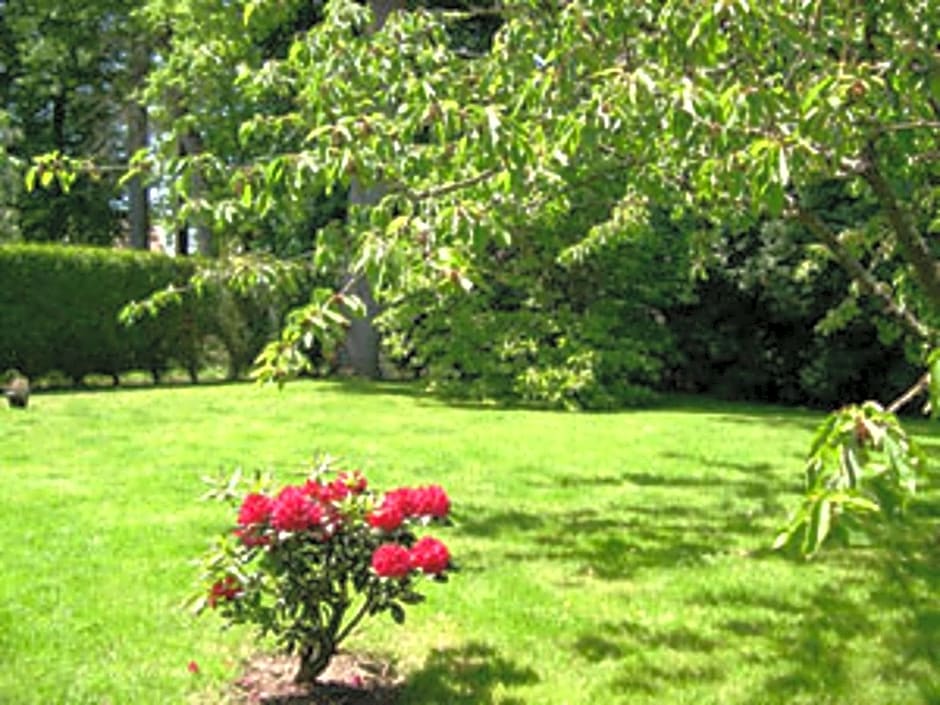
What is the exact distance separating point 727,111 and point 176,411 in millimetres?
10289

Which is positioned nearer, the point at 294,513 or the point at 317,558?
the point at 294,513

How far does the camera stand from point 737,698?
360 centimetres

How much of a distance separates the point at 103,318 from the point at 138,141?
10.6 meters

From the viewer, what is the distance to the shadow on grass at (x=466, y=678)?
3584 millimetres

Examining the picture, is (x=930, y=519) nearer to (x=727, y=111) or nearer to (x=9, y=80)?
(x=727, y=111)

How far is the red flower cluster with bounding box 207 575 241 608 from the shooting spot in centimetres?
337

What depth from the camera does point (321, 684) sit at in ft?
12.0

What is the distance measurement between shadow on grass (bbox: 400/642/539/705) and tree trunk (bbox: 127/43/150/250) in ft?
66.6

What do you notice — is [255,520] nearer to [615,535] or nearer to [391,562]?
[391,562]

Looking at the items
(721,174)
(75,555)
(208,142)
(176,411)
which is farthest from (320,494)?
(208,142)

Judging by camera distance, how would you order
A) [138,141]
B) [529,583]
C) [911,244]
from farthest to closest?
[138,141] → [529,583] → [911,244]

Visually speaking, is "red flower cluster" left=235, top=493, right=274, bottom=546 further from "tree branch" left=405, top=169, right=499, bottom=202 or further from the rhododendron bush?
"tree branch" left=405, top=169, right=499, bottom=202

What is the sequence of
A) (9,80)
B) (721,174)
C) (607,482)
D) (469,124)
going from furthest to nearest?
(9,80) → (607,482) → (721,174) → (469,124)

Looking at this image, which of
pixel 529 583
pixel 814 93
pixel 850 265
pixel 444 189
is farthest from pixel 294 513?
pixel 850 265
